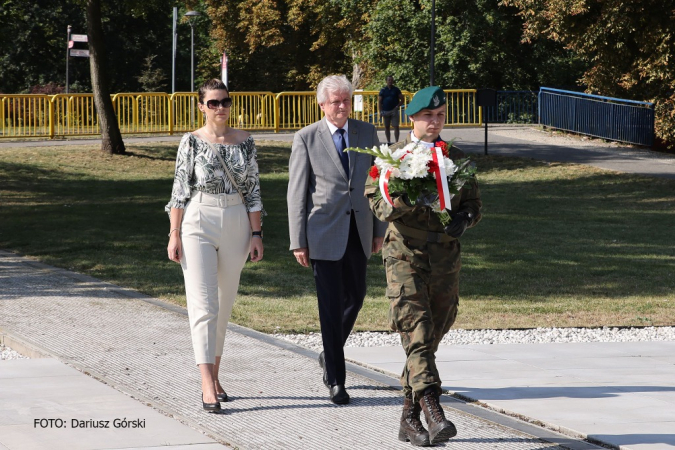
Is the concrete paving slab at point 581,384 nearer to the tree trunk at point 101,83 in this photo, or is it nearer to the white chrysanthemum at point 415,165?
the white chrysanthemum at point 415,165

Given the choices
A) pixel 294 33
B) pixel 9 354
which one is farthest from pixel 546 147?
pixel 294 33

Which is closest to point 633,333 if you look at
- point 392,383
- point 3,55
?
point 392,383

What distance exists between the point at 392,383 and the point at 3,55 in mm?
55465

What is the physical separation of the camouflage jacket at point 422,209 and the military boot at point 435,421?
0.86 metres

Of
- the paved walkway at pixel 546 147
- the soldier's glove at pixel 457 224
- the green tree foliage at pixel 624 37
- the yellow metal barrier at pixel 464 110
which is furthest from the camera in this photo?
the yellow metal barrier at pixel 464 110

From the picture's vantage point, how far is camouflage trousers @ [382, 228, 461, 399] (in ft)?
17.0

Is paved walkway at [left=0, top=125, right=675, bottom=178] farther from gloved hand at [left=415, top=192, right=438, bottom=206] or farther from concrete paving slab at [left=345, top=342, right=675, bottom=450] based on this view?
gloved hand at [left=415, top=192, right=438, bottom=206]

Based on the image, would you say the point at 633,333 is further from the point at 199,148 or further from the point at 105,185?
the point at 105,185

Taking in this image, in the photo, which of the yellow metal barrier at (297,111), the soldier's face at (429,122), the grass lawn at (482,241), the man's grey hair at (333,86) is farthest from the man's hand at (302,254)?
the yellow metal barrier at (297,111)

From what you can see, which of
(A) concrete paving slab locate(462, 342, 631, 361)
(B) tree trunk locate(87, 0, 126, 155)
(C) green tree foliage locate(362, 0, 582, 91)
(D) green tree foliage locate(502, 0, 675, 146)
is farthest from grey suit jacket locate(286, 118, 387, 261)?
(C) green tree foliage locate(362, 0, 582, 91)

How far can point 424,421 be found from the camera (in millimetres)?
5605

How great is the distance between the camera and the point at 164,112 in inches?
1243

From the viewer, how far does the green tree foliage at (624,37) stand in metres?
24.9

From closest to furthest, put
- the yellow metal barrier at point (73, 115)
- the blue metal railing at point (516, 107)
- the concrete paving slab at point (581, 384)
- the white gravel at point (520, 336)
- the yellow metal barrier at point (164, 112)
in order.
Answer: the concrete paving slab at point (581, 384) → the white gravel at point (520, 336) → the yellow metal barrier at point (164, 112) → the yellow metal barrier at point (73, 115) → the blue metal railing at point (516, 107)
